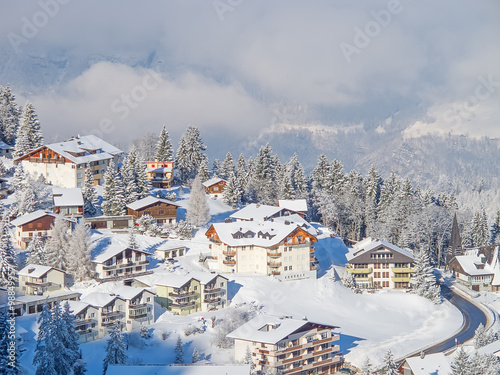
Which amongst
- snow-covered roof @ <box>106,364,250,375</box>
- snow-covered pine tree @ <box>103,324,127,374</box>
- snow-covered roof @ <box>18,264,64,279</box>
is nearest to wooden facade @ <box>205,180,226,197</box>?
snow-covered roof @ <box>18,264,64,279</box>

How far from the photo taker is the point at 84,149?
401 feet

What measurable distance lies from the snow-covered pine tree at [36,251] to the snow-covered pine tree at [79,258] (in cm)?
324

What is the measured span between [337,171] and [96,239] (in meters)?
53.8

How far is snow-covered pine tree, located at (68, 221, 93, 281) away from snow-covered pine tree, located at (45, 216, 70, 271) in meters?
0.68

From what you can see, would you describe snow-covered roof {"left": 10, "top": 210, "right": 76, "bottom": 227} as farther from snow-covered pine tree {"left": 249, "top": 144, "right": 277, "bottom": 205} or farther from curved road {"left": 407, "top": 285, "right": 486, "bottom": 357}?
curved road {"left": 407, "top": 285, "right": 486, "bottom": 357}

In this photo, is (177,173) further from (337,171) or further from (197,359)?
(197,359)

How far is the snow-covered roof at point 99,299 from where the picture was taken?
3093 inches

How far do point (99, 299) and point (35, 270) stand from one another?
10.8 m

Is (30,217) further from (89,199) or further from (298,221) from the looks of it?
(298,221)

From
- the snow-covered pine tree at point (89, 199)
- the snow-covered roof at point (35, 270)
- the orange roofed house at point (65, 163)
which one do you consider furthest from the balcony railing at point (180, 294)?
the orange roofed house at point (65, 163)

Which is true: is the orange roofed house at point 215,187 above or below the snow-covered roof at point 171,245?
above

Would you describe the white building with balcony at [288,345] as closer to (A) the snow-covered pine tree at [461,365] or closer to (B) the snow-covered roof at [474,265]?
(A) the snow-covered pine tree at [461,365]

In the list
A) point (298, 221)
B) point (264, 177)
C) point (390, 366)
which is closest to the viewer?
point (390, 366)

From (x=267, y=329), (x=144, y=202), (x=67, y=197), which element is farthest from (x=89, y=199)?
(x=267, y=329)
